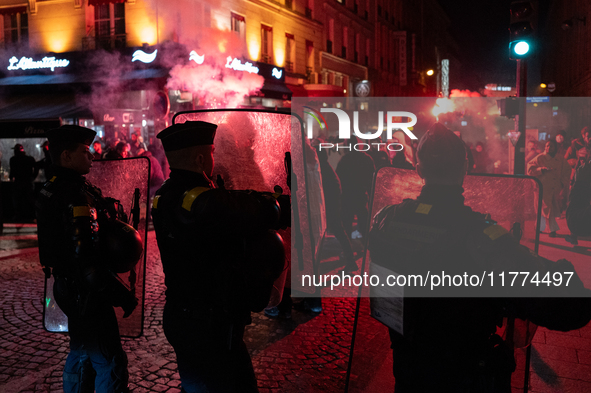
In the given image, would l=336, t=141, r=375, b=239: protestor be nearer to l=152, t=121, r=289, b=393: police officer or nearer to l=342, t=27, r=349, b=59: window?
l=152, t=121, r=289, b=393: police officer

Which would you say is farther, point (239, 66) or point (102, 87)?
point (239, 66)

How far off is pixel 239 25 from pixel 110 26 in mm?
5813

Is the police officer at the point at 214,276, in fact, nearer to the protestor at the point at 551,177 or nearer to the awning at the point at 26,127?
the protestor at the point at 551,177

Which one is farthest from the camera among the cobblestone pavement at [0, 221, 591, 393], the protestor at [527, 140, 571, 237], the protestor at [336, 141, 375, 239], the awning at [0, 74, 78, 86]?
the awning at [0, 74, 78, 86]

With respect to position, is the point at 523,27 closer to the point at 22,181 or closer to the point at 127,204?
the point at 127,204

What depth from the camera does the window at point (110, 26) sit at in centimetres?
1769

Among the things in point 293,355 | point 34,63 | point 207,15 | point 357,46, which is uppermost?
point 357,46

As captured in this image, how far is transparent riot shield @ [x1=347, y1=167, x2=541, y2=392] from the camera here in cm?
245

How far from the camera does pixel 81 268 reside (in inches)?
97.3

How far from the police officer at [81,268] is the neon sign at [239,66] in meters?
15.7

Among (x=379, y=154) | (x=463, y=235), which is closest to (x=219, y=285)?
(x=463, y=235)

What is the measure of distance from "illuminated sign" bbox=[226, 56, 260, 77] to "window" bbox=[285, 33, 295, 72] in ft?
19.4

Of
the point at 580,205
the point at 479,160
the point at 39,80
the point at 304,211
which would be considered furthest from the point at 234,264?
the point at 39,80

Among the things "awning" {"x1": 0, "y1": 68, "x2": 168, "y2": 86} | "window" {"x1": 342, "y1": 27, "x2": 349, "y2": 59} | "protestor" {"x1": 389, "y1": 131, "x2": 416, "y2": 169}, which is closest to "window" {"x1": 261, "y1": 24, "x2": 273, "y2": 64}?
"awning" {"x1": 0, "y1": 68, "x2": 168, "y2": 86}
